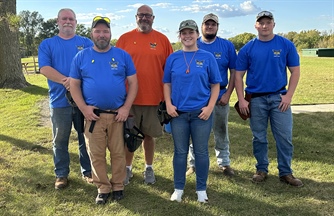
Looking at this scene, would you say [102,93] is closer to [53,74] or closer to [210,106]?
[53,74]

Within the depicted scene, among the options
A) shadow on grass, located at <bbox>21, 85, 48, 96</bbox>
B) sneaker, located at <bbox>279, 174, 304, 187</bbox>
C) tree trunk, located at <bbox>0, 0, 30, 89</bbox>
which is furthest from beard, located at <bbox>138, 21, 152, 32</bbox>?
tree trunk, located at <bbox>0, 0, 30, 89</bbox>

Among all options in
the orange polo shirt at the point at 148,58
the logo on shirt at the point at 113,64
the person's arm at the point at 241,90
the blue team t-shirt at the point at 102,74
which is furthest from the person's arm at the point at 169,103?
the person's arm at the point at 241,90

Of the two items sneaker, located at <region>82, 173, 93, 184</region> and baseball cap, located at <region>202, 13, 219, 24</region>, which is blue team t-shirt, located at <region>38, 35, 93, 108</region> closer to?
sneaker, located at <region>82, 173, 93, 184</region>

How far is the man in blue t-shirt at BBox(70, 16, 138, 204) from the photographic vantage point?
365cm

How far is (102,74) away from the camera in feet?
12.0

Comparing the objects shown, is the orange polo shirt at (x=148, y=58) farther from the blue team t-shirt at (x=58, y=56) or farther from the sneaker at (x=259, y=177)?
the sneaker at (x=259, y=177)

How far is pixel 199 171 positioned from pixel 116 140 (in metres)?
1.00

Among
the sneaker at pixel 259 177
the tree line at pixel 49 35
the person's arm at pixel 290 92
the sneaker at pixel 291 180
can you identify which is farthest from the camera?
the tree line at pixel 49 35

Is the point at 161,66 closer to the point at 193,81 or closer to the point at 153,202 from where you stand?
the point at 193,81

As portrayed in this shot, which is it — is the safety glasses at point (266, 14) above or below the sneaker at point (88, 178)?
above

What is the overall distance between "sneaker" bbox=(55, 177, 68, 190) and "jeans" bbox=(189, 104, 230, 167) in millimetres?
1716

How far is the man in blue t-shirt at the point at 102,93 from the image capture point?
3.65 metres

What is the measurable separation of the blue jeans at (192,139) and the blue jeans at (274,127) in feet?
2.75

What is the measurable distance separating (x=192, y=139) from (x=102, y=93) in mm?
1118
